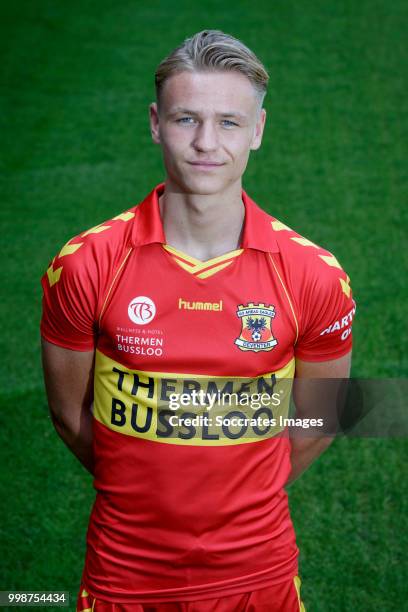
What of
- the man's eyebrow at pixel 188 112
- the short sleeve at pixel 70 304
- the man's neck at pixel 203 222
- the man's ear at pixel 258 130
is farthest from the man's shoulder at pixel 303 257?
the short sleeve at pixel 70 304

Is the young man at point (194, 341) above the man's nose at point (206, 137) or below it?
below

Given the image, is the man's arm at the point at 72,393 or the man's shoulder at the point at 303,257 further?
the man's arm at the point at 72,393

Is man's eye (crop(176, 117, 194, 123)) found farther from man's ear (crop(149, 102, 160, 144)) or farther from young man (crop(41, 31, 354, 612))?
man's ear (crop(149, 102, 160, 144))

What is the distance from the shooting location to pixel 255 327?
2285mm

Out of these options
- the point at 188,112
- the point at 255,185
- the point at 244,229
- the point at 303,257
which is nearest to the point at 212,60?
the point at 188,112

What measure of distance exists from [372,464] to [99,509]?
2457 millimetres

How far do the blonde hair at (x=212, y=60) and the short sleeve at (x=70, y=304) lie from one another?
19.8 inches

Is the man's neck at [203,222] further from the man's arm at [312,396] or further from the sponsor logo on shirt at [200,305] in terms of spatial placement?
the man's arm at [312,396]

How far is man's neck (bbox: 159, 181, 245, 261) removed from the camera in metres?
2.33

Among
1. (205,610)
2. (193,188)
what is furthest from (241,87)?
(205,610)

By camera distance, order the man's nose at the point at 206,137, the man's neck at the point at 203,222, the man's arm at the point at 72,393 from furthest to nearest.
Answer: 1. the man's arm at the point at 72,393
2. the man's neck at the point at 203,222
3. the man's nose at the point at 206,137

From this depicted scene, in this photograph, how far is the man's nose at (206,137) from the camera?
2.21 metres

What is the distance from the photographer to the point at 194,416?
2.32 meters

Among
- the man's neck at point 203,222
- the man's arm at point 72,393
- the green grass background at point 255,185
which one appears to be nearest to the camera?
the man's neck at point 203,222
